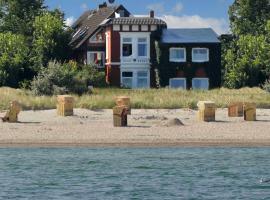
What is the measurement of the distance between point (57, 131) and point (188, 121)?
6.61 metres

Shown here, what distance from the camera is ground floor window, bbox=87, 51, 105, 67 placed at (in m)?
76.1

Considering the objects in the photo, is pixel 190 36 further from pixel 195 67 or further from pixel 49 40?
pixel 49 40

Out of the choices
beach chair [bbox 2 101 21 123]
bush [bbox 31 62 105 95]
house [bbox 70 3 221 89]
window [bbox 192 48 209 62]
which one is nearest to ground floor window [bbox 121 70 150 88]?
house [bbox 70 3 221 89]

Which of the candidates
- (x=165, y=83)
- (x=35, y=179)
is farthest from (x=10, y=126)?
(x=165, y=83)

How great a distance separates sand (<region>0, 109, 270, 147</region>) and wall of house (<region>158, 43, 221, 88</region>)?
95.8 feet

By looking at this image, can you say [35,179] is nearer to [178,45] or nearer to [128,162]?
[128,162]

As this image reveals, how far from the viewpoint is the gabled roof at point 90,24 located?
78.6 m

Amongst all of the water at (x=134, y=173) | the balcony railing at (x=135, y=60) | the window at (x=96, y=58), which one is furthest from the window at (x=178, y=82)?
the water at (x=134, y=173)

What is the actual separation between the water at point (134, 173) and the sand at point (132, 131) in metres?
0.56

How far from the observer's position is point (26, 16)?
87.7 metres

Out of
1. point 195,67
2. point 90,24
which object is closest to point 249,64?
point 195,67

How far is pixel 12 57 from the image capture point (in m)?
74.8

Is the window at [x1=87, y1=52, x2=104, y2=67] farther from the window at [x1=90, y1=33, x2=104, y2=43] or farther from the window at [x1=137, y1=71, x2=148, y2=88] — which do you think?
the window at [x1=137, y1=71, x2=148, y2=88]

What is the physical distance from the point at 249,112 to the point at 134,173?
43.0 feet
